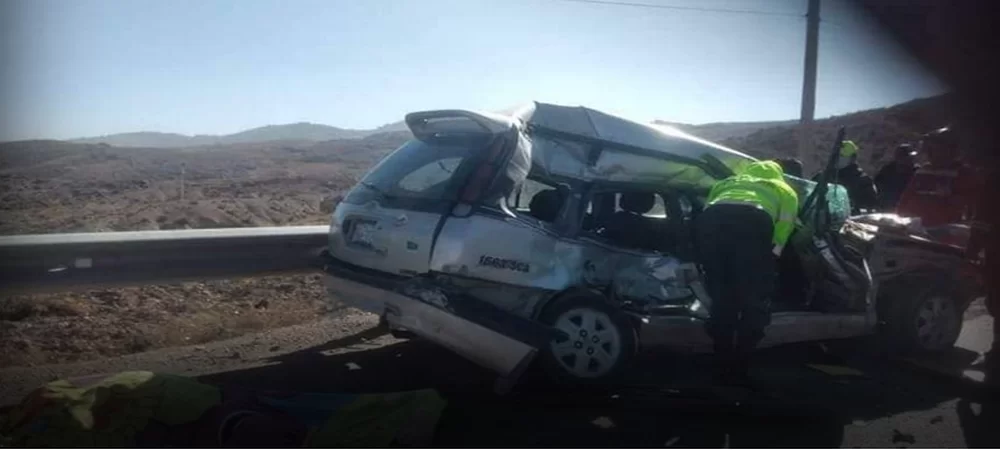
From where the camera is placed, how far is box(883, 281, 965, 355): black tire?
771cm

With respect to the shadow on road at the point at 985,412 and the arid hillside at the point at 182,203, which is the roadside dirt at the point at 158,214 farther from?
the shadow on road at the point at 985,412

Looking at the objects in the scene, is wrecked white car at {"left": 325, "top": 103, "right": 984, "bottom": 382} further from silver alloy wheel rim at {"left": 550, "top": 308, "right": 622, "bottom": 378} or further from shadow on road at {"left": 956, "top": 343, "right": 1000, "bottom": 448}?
shadow on road at {"left": 956, "top": 343, "right": 1000, "bottom": 448}

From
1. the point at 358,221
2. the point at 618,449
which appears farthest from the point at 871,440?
the point at 358,221

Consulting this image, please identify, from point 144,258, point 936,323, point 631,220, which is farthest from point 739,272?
point 144,258

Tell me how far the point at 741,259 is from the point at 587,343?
1.11 m

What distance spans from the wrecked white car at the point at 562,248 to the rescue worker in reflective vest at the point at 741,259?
380mm

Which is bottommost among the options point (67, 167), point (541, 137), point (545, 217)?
point (67, 167)

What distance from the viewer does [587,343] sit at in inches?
251

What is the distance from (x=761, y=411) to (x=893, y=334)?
7.70 ft

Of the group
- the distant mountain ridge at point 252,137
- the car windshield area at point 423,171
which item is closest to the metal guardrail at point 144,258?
the car windshield area at point 423,171

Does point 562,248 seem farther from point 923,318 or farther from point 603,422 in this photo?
point 923,318

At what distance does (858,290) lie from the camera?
746 cm

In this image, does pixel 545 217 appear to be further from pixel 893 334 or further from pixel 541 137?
pixel 893 334

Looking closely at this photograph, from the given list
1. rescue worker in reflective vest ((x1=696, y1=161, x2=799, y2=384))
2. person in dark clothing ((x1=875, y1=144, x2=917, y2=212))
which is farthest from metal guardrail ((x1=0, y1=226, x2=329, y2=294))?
person in dark clothing ((x1=875, y1=144, x2=917, y2=212))
